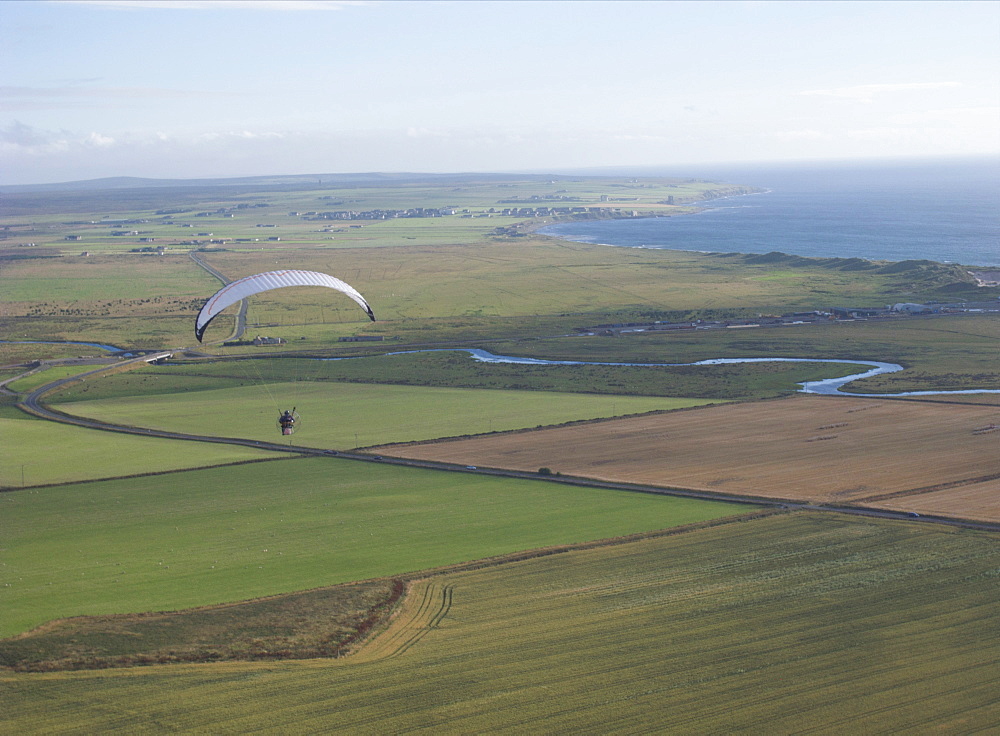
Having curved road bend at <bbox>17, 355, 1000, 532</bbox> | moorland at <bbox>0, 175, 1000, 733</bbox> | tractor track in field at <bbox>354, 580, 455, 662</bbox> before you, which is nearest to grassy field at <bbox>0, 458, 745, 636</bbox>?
moorland at <bbox>0, 175, 1000, 733</bbox>

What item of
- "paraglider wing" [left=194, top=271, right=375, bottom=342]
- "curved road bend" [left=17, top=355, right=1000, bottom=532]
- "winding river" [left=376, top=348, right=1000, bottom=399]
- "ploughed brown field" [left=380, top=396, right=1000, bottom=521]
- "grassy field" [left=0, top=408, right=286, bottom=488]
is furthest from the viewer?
"winding river" [left=376, top=348, right=1000, bottom=399]

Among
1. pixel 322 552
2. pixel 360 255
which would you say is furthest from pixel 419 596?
pixel 360 255

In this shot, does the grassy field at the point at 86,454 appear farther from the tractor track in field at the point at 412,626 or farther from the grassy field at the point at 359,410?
the tractor track in field at the point at 412,626

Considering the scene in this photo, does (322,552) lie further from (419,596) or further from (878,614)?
(878,614)

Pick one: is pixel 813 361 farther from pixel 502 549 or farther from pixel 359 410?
pixel 502 549

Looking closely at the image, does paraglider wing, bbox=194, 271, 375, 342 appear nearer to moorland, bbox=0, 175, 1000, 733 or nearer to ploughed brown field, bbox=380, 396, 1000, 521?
moorland, bbox=0, 175, 1000, 733
